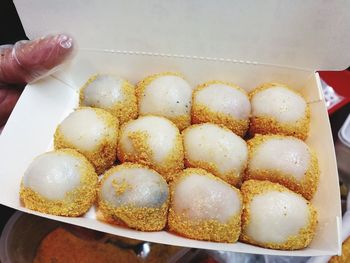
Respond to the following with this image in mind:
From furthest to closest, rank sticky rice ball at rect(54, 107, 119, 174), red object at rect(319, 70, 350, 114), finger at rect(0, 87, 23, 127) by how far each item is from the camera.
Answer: red object at rect(319, 70, 350, 114) < finger at rect(0, 87, 23, 127) < sticky rice ball at rect(54, 107, 119, 174)

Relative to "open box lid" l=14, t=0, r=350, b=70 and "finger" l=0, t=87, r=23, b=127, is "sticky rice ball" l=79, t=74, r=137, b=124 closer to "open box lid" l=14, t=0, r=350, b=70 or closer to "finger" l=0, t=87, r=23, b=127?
"open box lid" l=14, t=0, r=350, b=70

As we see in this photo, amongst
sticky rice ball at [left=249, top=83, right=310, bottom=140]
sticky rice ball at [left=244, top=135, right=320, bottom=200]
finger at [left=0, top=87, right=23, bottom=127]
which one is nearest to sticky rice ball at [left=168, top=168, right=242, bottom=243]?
sticky rice ball at [left=244, top=135, right=320, bottom=200]

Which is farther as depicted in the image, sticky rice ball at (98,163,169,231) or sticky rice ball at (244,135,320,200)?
sticky rice ball at (244,135,320,200)

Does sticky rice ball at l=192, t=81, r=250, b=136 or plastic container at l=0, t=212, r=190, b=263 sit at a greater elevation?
sticky rice ball at l=192, t=81, r=250, b=136

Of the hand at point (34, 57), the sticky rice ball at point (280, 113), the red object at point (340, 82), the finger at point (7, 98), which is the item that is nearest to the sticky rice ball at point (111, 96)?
the hand at point (34, 57)

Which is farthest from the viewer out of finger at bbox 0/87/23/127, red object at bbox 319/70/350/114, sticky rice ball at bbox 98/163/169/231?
red object at bbox 319/70/350/114
